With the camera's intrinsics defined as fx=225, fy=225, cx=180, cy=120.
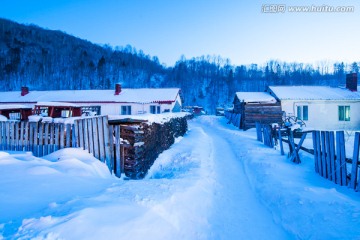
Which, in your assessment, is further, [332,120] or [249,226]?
[332,120]

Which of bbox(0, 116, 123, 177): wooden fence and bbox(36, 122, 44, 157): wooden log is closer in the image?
bbox(0, 116, 123, 177): wooden fence

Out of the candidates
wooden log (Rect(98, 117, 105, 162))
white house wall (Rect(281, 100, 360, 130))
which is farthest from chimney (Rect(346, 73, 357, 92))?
wooden log (Rect(98, 117, 105, 162))

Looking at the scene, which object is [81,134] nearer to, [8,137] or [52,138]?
[52,138]

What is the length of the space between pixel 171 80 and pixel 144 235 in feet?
365

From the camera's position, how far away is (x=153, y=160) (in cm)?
967

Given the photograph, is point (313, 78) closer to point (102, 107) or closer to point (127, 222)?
Result: point (102, 107)

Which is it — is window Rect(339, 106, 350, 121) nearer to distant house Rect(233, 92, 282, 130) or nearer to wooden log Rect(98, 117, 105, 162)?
distant house Rect(233, 92, 282, 130)

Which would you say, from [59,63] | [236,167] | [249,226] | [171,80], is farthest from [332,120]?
[59,63]

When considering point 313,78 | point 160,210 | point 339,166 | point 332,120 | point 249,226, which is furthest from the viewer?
point 313,78

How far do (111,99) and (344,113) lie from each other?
92.3 ft

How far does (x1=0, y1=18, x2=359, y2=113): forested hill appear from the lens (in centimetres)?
9531

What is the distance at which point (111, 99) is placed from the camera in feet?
96.2

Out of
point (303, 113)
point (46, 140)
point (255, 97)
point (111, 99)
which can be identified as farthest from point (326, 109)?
point (46, 140)

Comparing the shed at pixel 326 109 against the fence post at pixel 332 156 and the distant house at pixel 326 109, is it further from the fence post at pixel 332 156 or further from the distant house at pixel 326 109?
the fence post at pixel 332 156
